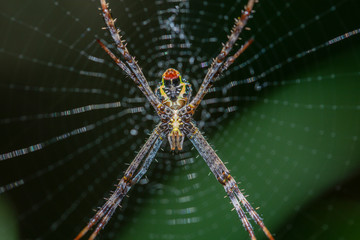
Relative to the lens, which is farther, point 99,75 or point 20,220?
point 99,75

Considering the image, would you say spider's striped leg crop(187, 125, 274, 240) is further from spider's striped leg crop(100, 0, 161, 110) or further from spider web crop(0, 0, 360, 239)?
spider's striped leg crop(100, 0, 161, 110)

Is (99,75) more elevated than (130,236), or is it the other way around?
(99,75)

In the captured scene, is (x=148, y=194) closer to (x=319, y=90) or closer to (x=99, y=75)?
(x=99, y=75)

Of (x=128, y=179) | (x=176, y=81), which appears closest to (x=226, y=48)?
(x=176, y=81)

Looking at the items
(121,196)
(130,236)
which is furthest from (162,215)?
(121,196)

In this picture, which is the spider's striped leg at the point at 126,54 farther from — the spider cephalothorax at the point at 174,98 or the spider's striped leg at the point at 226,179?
the spider's striped leg at the point at 226,179
